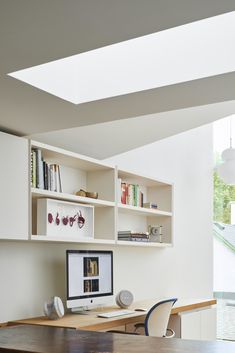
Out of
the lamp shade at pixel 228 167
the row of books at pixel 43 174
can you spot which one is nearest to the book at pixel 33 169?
the row of books at pixel 43 174

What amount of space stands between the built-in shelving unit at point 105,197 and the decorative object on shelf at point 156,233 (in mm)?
11

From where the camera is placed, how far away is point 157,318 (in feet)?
14.1

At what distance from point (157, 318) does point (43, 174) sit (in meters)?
1.42

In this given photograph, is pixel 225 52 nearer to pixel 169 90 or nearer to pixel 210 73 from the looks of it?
pixel 210 73

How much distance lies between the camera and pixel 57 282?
14.9ft

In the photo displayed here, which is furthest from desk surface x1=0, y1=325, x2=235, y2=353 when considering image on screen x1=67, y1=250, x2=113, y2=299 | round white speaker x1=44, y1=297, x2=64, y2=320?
image on screen x1=67, y1=250, x2=113, y2=299

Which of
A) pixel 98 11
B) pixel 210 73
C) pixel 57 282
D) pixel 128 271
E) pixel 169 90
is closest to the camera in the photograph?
pixel 98 11

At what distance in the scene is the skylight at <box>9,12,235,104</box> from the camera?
300cm

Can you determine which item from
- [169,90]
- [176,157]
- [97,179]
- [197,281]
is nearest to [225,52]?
[169,90]

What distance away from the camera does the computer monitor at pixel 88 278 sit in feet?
14.0

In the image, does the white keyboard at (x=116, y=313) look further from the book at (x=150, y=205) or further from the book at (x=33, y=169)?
the book at (x=150, y=205)

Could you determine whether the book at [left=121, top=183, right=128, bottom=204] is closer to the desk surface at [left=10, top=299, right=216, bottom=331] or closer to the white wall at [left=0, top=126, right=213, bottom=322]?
the white wall at [left=0, top=126, right=213, bottom=322]

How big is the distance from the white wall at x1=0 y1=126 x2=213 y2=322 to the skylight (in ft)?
4.45

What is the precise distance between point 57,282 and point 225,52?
2444 millimetres
